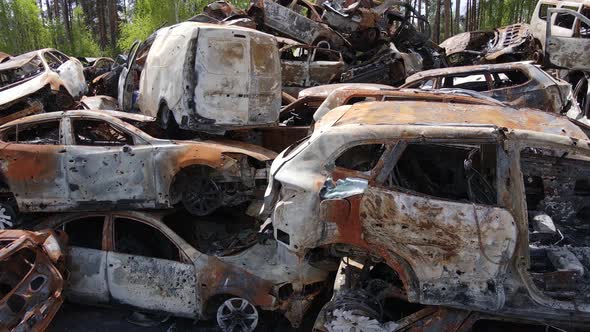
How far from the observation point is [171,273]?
4812 mm

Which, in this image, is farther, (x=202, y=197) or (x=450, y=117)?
(x=202, y=197)

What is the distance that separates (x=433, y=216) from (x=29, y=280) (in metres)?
3.40

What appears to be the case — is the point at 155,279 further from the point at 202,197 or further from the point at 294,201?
the point at 294,201

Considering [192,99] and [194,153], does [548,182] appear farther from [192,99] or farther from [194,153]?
[192,99]

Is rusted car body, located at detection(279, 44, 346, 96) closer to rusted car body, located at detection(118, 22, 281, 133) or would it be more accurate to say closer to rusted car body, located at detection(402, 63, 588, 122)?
rusted car body, located at detection(402, 63, 588, 122)

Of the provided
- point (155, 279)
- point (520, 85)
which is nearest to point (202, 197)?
point (155, 279)

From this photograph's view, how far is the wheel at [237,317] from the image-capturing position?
4664 millimetres

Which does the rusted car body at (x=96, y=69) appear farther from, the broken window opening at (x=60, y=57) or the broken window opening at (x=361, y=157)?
the broken window opening at (x=361, y=157)

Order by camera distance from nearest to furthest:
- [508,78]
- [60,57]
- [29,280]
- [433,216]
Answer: [433,216] → [29,280] → [508,78] → [60,57]

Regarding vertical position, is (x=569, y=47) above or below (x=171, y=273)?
above

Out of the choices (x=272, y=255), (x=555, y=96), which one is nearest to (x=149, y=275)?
(x=272, y=255)

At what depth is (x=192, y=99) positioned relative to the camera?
6.07m

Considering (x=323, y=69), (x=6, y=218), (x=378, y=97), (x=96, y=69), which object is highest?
(x=378, y=97)

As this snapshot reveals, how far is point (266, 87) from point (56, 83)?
14.8 ft
